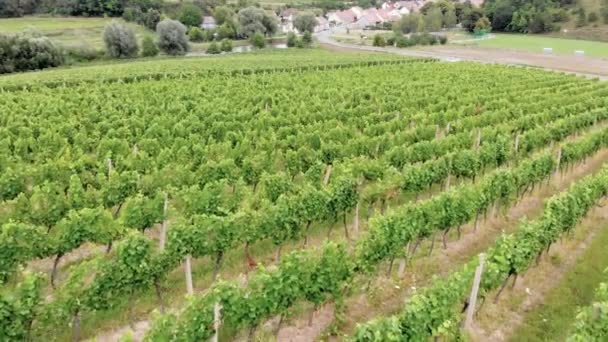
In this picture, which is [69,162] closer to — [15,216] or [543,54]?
[15,216]

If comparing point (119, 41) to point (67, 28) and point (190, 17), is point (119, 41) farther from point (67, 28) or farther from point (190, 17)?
point (190, 17)

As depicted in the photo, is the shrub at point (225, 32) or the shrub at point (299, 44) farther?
the shrub at point (225, 32)

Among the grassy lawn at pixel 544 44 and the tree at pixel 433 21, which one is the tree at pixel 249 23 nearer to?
the grassy lawn at pixel 544 44

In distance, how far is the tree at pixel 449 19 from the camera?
392 feet

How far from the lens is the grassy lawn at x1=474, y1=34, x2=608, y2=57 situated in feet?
271

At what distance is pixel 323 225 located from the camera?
555 inches

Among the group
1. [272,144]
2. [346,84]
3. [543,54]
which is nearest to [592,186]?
[272,144]

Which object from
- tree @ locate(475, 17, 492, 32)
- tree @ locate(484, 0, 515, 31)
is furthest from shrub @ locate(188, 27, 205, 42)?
tree @ locate(484, 0, 515, 31)

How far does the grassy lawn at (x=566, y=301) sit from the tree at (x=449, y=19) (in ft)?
382

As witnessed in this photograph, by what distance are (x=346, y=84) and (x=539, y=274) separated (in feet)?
90.1

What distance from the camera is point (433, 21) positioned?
114000 millimetres

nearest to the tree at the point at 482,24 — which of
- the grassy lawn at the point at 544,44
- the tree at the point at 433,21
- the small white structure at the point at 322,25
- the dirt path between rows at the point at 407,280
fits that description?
the grassy lawn at the point at 544,44

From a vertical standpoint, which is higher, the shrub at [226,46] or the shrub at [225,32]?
the shrub at [225,32]

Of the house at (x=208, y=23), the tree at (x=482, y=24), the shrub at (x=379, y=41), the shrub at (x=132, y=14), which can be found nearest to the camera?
the shrub at (x=379, y=41)
